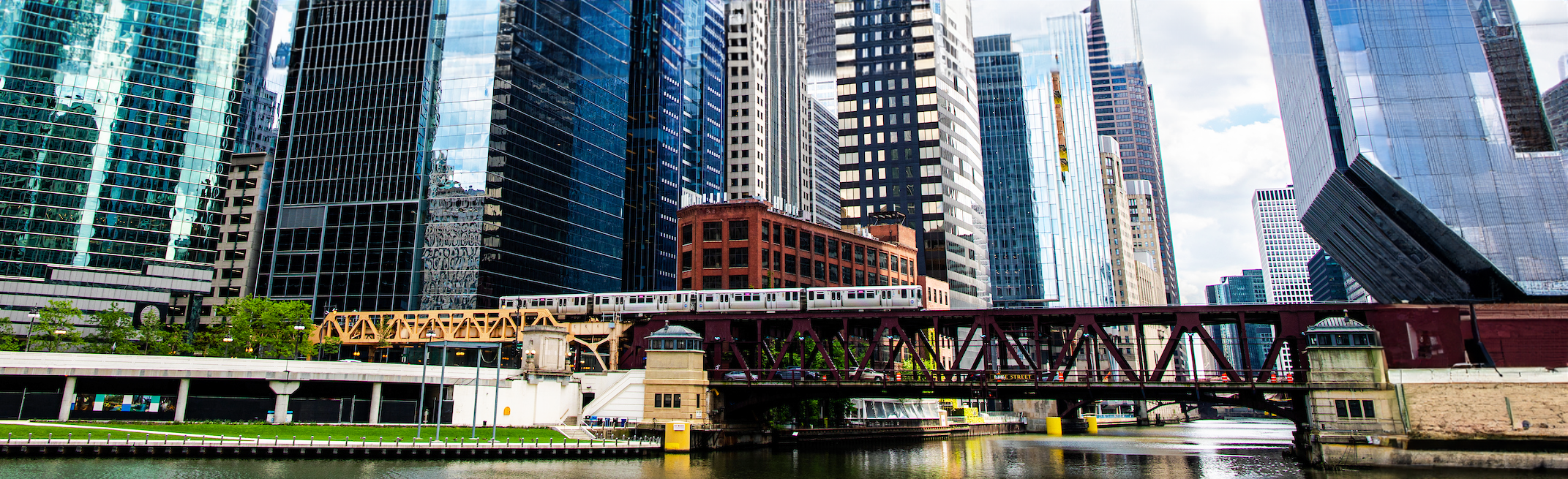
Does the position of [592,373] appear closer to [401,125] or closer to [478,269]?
[478,269]

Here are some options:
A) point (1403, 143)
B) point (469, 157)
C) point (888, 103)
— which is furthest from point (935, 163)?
point (1403, 143)

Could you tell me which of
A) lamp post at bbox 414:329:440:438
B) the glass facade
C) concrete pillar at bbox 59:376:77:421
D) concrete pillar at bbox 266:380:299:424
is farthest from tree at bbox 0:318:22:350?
concrete pillar at bbox 266:380:299:424

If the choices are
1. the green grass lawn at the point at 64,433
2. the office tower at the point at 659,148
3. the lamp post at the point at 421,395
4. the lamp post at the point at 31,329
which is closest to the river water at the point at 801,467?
the green grass lawn at the point at 64,433

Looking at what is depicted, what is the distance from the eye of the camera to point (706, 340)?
7906 cm

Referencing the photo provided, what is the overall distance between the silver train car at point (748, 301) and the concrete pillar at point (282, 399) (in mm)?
25981

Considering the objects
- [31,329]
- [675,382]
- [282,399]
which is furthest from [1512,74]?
[31,329]

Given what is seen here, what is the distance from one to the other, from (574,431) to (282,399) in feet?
76.3

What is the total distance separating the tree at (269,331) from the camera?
97.2m

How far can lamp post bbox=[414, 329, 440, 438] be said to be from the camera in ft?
206

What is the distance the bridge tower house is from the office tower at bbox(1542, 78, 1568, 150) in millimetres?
72647

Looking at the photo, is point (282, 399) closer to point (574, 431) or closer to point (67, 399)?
point (67, 399)

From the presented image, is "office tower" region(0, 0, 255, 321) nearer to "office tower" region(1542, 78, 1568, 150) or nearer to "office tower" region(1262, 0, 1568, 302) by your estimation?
"office tower" region(1262, 0, 1568, 302)

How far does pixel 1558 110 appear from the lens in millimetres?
77625

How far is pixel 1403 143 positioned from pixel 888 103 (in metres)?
95.4
